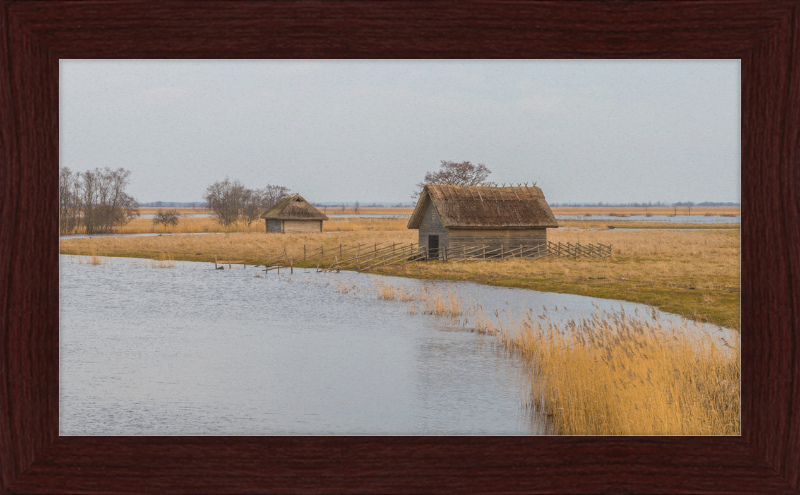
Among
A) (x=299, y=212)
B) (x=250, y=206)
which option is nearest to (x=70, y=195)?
(x=250, y=206)

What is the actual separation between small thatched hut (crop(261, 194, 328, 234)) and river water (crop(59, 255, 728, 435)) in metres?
12.7

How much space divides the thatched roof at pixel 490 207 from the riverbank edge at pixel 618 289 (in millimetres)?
1719

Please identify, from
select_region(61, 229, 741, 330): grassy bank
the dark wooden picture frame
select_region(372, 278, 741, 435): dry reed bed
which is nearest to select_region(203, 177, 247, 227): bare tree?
select_region(61, 229, 741, 330): grassy bank

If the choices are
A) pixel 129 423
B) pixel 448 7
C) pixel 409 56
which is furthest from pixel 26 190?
pixel 129 423

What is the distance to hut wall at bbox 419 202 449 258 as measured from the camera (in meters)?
19.5

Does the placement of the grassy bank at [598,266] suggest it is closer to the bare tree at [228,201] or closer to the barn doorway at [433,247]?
the barn doorway at [433,247]

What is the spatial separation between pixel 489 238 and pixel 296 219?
469 inches

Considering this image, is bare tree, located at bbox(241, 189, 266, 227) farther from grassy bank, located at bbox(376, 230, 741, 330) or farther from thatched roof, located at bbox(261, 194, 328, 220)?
grassy bank, located at bbox(376, 230, 741, 330)

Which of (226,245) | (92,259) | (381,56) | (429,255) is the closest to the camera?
(381,56)

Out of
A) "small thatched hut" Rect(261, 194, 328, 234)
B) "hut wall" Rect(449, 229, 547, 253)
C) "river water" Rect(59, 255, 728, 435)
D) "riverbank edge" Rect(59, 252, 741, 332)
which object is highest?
"small thatched hut" Rect(261, 194, 328, 234)

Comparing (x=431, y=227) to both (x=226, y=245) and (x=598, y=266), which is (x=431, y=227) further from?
(x=226, y=245)

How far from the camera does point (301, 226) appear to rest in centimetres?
2867

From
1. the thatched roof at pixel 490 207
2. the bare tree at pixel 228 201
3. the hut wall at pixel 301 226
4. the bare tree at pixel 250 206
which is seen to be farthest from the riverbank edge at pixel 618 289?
the hut wall at pixel 301 226
